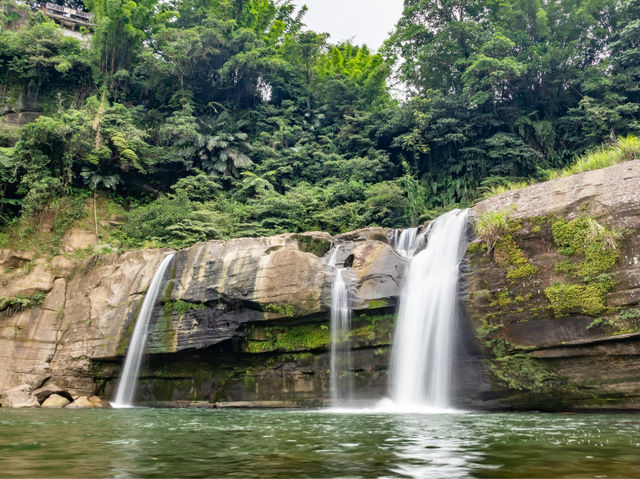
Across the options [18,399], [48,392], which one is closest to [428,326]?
[48,392]

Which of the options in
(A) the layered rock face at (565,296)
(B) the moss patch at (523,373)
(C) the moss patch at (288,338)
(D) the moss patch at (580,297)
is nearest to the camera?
(A) the layered rock face at (565,296)

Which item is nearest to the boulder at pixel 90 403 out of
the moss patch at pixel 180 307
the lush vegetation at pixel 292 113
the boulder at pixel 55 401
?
the boulder at pixel 55 401

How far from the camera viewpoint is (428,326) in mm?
10055

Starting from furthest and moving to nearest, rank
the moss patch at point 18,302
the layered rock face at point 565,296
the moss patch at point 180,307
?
the moss patch at point 18,302 → the moss patch at point 180,307 → the layered rock face at point 565,296

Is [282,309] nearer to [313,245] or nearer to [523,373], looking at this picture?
[313,245]

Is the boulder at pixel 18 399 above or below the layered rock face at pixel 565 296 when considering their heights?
below

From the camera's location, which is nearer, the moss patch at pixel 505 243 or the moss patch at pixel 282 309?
the moss patch at pixel 505 243

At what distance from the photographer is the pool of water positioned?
3041 millimetres

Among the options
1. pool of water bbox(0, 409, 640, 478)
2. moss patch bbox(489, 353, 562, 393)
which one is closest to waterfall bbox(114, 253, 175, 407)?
pool of water bbox(0, 409, 640, 478)

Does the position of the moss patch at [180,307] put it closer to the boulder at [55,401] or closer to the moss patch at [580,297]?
the boulder at [55,401]

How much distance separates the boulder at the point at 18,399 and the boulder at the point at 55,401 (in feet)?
0.77

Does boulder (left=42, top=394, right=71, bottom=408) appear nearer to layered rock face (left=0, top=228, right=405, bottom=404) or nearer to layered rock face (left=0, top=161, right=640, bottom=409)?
layered rock face (left=0, top=161, right=640, bottom=409)

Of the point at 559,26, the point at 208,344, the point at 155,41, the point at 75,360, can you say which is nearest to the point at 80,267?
the point at 75,360

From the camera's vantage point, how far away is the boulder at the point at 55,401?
39.9 ft
